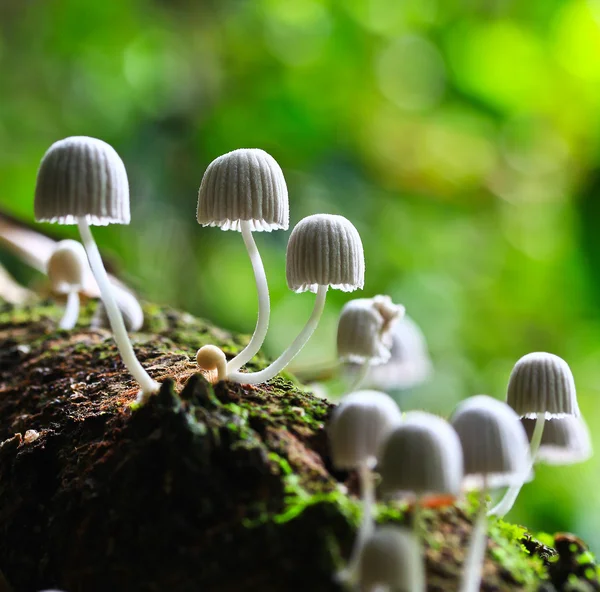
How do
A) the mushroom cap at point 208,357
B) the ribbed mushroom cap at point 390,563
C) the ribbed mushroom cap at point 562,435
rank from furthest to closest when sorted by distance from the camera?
the ribbed mushroom cap at point 562,435 → the mushroom cap at point 208,357 → the ribbed mushroom cap at point 390,563

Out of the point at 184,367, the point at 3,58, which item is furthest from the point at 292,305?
the point at 184,367

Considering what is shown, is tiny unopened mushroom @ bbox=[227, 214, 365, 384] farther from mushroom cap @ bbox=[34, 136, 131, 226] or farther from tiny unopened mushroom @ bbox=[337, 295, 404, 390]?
mushroom cap @ bbox=[34, 136, 131, 226]

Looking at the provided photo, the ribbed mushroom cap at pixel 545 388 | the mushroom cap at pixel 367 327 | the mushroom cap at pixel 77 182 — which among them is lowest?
the ribbed mushroom cap at pixel 545 388

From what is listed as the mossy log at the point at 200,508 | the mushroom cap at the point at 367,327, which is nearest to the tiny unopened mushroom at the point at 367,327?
the mushroom cap at the point at 367,327

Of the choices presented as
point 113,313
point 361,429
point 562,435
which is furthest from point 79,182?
point 562,435

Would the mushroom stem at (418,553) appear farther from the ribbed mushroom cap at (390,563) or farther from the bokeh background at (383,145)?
the bokeh background at (383,145)

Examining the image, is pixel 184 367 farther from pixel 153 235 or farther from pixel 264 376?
pixel 153 235

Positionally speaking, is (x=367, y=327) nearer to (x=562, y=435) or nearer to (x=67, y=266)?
(x=562, y=435)
